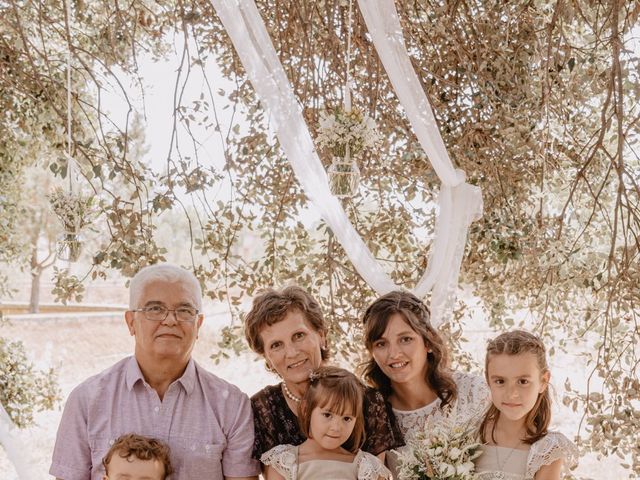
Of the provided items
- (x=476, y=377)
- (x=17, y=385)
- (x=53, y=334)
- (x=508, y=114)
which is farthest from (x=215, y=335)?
(x=476, y=377)

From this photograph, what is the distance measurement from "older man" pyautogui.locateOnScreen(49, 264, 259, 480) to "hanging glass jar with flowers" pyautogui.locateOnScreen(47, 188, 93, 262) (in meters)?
0.64

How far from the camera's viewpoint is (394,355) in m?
2.38

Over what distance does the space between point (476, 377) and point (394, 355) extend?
341 mm

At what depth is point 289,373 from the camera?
2305mm

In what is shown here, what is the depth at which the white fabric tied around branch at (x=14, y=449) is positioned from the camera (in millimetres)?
2533

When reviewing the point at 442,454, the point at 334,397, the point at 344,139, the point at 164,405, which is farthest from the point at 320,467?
the point at 344,139

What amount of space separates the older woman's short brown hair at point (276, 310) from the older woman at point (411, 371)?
0.19 m

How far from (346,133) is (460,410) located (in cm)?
101

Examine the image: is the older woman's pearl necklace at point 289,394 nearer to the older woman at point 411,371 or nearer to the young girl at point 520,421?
the older woman at point 411,371

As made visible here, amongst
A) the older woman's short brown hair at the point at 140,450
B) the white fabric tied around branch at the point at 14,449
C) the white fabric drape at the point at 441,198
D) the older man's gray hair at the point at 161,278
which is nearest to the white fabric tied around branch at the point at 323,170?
the white fabric drape at the point at 441,198

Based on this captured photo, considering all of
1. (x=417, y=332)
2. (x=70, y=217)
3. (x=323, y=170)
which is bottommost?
(x=417, y=332)

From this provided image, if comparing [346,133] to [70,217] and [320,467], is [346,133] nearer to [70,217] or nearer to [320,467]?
[70,217]

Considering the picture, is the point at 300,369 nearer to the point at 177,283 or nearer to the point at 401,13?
the point at 177,283

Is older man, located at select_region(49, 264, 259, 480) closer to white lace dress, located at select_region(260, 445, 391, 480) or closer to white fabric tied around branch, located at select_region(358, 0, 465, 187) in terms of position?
white lace dress, located at select_region(260, 445, 391, 480)
